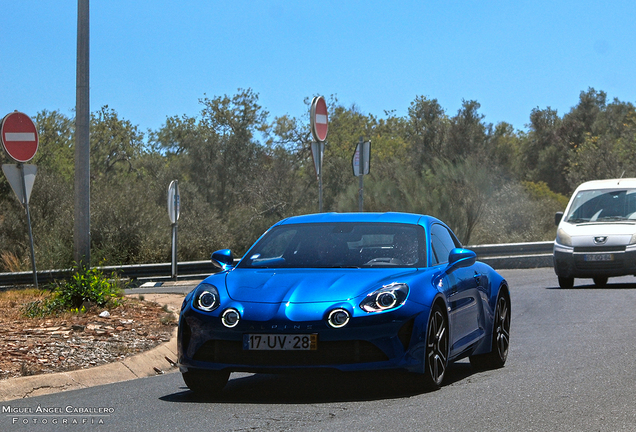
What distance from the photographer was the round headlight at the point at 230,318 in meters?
6.73

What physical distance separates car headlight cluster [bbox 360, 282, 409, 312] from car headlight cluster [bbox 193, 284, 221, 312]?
1041 mm

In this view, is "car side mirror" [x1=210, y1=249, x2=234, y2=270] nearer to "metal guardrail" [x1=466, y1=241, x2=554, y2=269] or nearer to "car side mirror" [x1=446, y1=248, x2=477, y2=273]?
"car side mirror" [x1=446, y1=248, x2=477, y2=273]

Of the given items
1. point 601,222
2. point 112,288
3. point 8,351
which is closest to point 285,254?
point 8,351

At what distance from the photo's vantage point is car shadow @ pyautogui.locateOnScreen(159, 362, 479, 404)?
6.89 metres

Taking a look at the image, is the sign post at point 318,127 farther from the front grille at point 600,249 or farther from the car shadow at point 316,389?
the car shadow at point 316,389

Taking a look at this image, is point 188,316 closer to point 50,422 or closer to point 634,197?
point 50,422

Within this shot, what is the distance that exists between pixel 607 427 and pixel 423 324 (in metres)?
1.46

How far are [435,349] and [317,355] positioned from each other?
3.28ft

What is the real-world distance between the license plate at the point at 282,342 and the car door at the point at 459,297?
1.32 metres

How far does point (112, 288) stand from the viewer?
40.1 feet

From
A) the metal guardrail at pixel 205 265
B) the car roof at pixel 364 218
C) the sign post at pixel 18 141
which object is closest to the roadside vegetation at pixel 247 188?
the metal guardrail at pixel 205 265

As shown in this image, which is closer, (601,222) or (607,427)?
(607,427)

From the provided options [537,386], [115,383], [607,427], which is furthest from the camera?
[115,383]

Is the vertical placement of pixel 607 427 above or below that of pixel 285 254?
below
